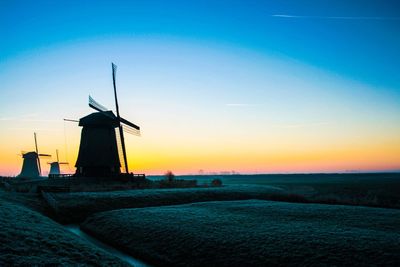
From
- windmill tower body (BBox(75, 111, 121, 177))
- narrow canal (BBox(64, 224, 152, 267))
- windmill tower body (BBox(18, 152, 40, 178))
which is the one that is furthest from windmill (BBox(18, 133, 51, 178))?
narrow canal (BBox(64, 224, 152, 267))

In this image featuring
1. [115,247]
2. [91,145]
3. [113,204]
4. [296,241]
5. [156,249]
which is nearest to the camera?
[296,241]

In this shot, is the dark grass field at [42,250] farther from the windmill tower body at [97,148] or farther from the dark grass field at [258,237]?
the windmill tower body at [97,148]

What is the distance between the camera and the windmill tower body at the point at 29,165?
100m

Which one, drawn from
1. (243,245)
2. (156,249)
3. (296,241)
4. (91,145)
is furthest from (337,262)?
(91,145)

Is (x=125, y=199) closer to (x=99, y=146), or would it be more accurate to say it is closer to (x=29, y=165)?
(x=99, y=146)

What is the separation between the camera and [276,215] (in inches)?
707

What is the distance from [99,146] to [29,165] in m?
74.7

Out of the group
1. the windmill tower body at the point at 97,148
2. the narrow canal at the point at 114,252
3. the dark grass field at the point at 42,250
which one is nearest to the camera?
the dark grass field at the point at 42,250

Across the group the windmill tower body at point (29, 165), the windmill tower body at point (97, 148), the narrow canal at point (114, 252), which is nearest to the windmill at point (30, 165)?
the windmill tower body at point (29, 165)

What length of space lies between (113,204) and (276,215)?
13778 mm

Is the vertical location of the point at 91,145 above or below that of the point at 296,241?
above

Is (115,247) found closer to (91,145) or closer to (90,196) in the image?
(90,196)

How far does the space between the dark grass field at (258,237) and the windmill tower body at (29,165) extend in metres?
96.0

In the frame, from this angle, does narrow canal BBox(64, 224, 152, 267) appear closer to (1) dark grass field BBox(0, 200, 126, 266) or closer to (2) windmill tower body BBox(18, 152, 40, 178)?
(1) dark grass field BBox(0, 200, 126, 266)
